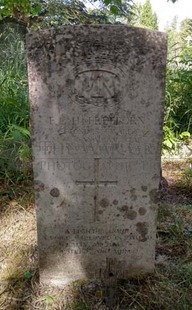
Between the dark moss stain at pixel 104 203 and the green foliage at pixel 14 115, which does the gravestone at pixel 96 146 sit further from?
the green foliage at pixel 14 115

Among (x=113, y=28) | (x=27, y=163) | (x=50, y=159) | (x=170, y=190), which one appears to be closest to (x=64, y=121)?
(x=50, y=159)

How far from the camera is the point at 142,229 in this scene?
216 centimetres

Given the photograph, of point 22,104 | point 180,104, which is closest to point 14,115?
point 22,104

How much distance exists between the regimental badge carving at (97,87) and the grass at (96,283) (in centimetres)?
118

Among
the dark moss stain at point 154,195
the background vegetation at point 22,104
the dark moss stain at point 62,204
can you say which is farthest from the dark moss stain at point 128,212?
the background vegetation at point 22,104

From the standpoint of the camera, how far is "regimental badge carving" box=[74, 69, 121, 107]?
1.86m

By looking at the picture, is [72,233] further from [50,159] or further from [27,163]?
[27,163]

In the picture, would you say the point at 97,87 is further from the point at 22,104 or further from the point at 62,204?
the point at 22,104

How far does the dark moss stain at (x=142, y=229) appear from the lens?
2.15 m

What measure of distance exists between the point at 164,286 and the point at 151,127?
39.9 inches

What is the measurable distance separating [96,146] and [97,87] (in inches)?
13.6

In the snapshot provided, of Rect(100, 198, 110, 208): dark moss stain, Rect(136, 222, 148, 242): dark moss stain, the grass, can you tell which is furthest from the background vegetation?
Rect(136, 222, 148, 242): dark moss stain

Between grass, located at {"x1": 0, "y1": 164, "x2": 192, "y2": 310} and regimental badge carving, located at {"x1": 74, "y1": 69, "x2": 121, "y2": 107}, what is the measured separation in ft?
3.86

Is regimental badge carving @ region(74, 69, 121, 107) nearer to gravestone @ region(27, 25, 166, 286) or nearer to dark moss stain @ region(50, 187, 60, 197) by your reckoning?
gravestone @ region(27, 25, 166, 286)
